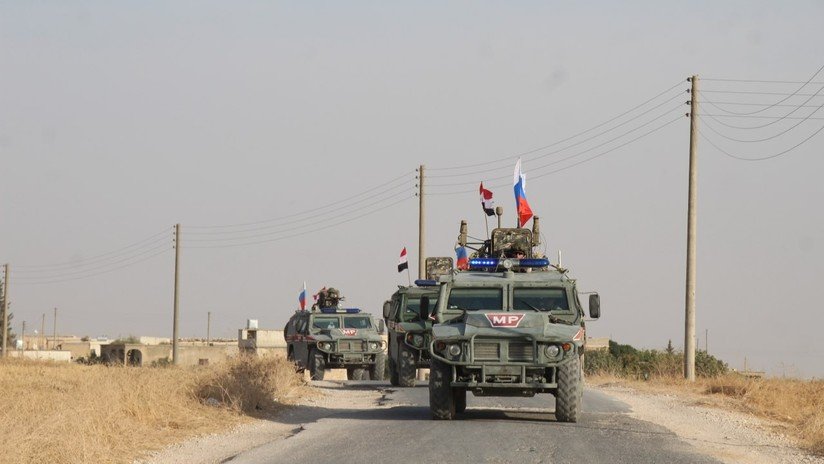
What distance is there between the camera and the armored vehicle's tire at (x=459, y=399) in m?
17.3

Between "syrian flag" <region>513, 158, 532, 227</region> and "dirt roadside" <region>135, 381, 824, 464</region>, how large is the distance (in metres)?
7.00

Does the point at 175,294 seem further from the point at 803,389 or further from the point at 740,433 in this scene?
the point at 740,433

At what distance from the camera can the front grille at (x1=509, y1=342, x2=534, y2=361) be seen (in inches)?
641

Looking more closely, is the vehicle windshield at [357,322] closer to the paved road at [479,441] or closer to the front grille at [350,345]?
the front grille at [350,345]

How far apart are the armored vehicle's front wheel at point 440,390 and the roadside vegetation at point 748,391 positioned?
191 inches

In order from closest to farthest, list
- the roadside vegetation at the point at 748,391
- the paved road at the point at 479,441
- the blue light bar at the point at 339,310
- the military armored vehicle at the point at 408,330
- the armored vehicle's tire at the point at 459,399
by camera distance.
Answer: the paved road at the point at 479,441 < the armored vehicle's tire at the point at 459,399 < the roadside vegetation at the point at 748,391 < the military armored vehicle at the point at 408,330 < the blue light bar at the point at 339,310

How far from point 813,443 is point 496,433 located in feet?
13.7

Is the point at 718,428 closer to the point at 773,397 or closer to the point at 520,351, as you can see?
the point at 520,351

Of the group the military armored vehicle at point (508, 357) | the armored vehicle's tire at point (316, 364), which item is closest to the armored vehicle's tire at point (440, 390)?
the military armored vehicle at point (508, 357)

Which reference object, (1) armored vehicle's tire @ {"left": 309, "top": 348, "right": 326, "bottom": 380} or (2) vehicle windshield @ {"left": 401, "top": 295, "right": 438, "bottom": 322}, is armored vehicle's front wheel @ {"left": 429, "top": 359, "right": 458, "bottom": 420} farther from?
(1) armored vehicle's tire @ {"left": 309, "top": 348, "right": 326, "bottom": 380}

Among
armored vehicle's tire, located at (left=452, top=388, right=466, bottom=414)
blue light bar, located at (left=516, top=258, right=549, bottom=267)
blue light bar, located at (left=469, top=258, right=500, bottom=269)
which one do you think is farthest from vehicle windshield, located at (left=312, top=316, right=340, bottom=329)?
armored vehicle's tire, located at (left=452, top=388, right=466, bottom=414)

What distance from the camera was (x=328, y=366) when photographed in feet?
105

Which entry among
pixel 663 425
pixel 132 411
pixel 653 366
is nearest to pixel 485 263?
pixel 663 425

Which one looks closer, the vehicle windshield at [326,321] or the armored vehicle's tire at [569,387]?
the armored vehicle's tire at [569,387]
